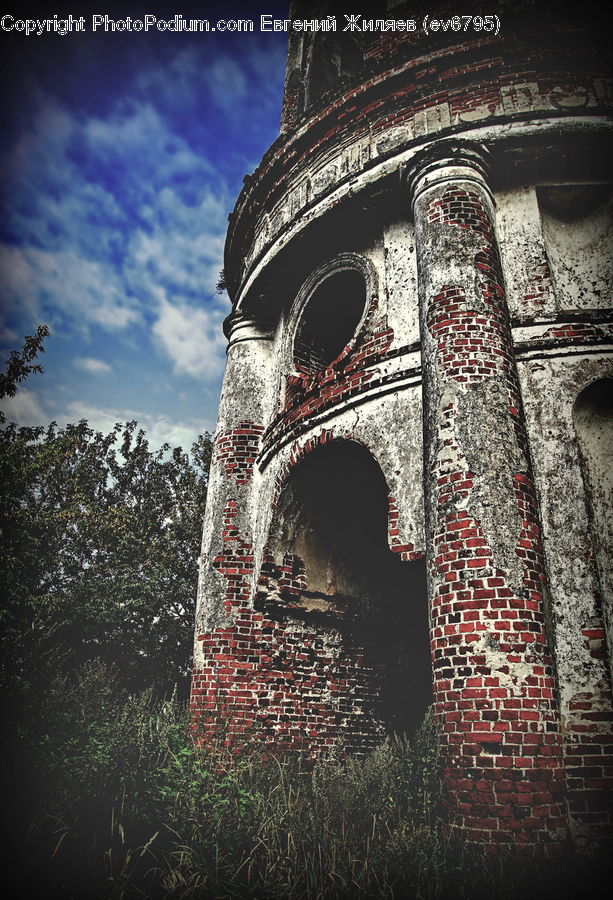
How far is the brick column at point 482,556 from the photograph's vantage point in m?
3.58

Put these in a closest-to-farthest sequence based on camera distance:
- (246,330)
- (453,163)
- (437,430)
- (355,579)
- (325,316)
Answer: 1. (437,430)
2. (453,163)
3. (355,579)
4. (325,316)
5. (246,330)

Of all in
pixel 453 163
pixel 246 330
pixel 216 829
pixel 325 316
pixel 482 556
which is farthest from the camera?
pixel 246 330

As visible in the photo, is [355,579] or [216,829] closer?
[216,829]

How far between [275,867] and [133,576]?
13317 millimetres

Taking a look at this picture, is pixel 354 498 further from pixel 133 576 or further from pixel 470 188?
pixel 133 576

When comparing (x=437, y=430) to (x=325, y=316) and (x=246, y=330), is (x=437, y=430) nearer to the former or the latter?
(x=325, y=316)

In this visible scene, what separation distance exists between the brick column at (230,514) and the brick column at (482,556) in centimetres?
301

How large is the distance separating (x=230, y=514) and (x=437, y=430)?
3.43m

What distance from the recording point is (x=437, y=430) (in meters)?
4.57

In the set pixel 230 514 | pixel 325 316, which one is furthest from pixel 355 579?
pixel 325 316

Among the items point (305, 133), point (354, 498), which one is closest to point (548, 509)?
point (354, 498)

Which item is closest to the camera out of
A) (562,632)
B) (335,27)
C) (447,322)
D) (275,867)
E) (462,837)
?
(275,867)

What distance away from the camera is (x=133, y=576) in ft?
51.1

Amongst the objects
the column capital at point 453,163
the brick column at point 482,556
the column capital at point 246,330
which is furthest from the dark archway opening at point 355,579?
the column capital at point 453,163
